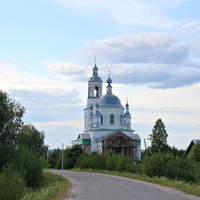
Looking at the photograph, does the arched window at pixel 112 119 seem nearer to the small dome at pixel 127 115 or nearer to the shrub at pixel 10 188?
the small dome at pixel 127 115

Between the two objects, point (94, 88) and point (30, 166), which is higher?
point (94, 88)

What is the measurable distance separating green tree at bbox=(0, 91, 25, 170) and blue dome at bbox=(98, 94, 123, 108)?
1504 inches

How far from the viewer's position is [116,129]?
6072cm

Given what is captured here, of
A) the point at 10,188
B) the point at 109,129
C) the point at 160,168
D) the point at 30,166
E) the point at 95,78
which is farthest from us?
the point at 95,78

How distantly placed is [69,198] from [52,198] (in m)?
0.79

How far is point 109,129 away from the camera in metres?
60.3

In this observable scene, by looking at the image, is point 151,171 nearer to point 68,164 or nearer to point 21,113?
point 21,113

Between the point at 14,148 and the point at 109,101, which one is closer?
the point at 14,148

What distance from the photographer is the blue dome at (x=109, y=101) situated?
61431 millimetres

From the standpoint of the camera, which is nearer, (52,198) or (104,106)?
(52,198)

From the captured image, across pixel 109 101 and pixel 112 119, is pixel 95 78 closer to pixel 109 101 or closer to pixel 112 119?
pixel 109 101

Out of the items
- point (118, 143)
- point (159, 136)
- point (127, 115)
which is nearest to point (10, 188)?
point (118, 143)

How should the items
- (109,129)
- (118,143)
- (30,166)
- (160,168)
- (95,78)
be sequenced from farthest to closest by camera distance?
(95,78), (109,129), (118,143), (160,168), (30,166)

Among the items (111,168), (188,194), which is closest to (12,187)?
(188,194)
